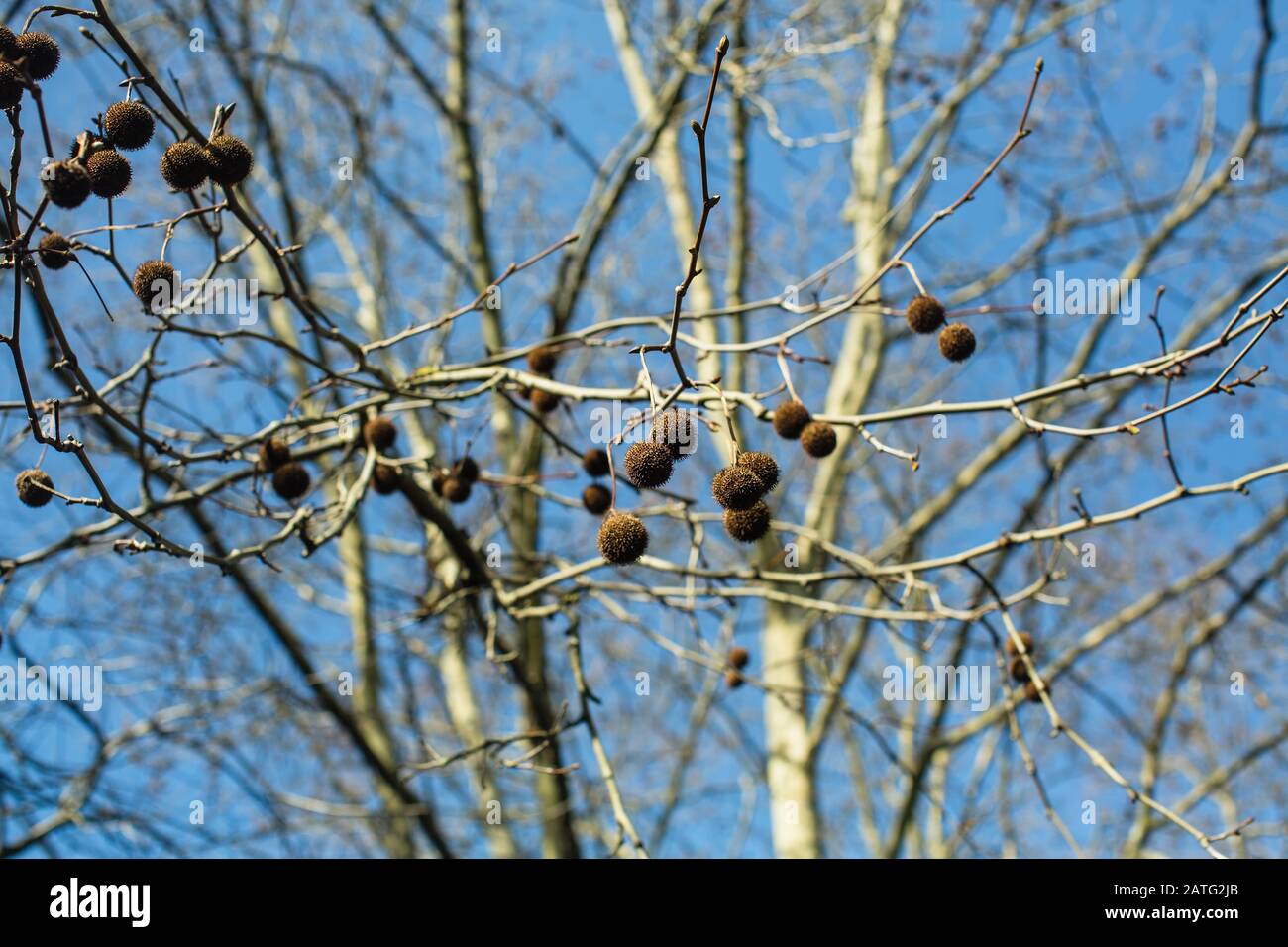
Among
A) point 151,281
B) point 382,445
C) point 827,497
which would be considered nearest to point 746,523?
point 151,281

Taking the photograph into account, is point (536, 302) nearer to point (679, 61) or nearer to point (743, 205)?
point (743, 205)

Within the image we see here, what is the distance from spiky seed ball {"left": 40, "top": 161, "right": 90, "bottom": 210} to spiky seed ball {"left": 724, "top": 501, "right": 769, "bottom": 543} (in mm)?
1672

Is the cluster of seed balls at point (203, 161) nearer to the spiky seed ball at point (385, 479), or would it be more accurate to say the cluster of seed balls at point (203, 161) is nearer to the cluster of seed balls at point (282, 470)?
the cluster of seed balls at point (282, 470)

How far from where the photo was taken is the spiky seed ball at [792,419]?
357 cm

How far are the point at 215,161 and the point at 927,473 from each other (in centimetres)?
1038

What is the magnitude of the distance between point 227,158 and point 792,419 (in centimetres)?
186

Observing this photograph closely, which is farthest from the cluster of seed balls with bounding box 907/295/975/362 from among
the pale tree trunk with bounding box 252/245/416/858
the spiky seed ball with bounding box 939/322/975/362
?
the pale tree trunk with bounding box 252/245/416/858

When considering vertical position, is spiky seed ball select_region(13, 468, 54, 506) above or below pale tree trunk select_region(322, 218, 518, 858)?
below

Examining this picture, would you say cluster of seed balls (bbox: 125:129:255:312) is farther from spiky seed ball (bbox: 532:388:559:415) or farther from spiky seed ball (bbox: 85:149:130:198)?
spiky seed ball (bbox: 532:388:559:415)

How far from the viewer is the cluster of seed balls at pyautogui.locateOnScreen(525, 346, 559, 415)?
3994 millimetres

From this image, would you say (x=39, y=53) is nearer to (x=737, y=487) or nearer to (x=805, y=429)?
(x=737, y=487)

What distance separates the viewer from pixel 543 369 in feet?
14.1

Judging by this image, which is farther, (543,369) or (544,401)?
(543,369)

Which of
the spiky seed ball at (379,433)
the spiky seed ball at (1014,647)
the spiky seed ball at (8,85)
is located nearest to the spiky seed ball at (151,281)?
the spiky seed ball at (8,85)
